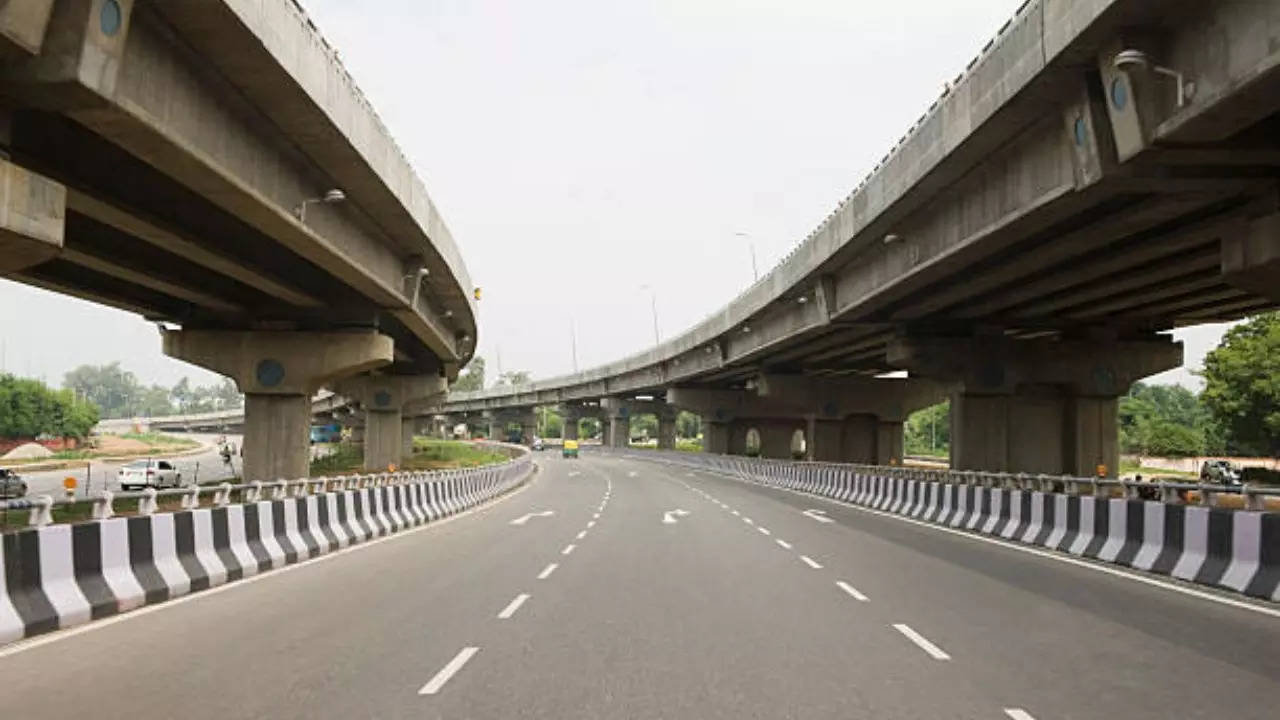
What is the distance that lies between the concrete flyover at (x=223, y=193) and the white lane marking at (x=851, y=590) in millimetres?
9272

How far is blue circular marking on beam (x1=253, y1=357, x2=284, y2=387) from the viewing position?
30172 mm

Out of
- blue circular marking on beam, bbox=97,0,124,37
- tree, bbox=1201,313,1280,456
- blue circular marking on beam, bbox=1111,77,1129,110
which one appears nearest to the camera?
blue circular marking on beam, bbox=97,0,124,37

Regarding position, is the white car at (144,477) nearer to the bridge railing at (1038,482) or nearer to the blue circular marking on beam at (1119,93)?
the bridge railing at (1038,482)

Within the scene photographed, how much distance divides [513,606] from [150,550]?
402cm

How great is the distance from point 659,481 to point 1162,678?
41.6 m

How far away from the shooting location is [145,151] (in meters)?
13.2

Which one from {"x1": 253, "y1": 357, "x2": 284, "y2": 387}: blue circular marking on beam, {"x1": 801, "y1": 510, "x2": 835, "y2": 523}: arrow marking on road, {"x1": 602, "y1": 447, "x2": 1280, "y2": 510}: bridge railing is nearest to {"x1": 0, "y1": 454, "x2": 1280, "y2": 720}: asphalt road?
{"x1": 602, "y1": 447, "x2": 1280, "y2": 510}: bridge railing

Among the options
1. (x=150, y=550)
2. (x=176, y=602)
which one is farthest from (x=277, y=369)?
(x=176, y=602)

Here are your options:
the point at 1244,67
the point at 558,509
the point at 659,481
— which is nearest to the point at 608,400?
the point at 659,481

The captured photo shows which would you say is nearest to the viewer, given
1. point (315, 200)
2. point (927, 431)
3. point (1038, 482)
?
point (315, 200)

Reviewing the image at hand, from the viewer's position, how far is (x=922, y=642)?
Result: 29.9 feet

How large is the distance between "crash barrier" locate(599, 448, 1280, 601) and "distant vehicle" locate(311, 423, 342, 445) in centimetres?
11507

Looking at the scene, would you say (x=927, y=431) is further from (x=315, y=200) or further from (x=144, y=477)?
(x=315, y=200)

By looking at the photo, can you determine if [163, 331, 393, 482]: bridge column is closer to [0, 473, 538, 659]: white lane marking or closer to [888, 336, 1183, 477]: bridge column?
[0, 473, 538, 659]: white lane marking
